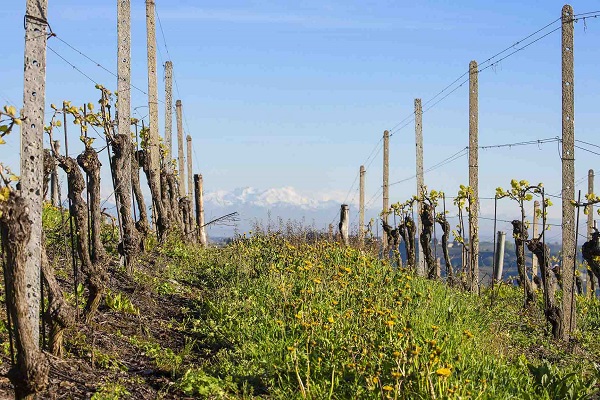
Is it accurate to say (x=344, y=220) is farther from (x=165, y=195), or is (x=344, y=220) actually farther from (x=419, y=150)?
(x=165, y=195)

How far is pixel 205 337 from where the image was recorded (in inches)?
369

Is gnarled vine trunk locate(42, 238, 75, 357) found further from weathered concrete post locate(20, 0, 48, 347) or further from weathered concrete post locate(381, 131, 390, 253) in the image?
weathered concrete post locate(381, 131, 390, 253)

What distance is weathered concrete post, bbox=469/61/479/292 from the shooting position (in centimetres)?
1560

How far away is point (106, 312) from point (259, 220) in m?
9.61

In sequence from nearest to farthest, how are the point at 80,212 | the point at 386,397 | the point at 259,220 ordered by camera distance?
the point at 386,397 < the point at 80,212 < the point at 259,220

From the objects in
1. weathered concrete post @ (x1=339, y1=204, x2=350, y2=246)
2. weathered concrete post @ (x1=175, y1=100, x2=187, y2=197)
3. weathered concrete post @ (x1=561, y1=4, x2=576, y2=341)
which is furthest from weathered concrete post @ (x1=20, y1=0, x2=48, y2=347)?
weathered concrete post @ (x1=175, y1=100, x2=187, y2=197)

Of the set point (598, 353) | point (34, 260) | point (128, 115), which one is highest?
point (128, 115)

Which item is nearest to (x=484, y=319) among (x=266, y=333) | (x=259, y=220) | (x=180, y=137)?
(x=266, y=333)

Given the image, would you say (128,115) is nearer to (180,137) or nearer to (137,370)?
(137,370)

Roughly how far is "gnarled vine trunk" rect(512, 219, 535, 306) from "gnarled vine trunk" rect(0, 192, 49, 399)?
436 inches

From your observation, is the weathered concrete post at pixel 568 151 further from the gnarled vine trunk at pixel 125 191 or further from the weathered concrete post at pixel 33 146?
the weathered concrete post at pixel 33 146

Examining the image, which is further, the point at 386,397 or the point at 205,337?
the point at 205,337

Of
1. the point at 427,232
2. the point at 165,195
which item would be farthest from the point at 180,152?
the point at 427,232

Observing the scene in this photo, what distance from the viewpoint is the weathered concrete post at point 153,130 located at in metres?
16.0
